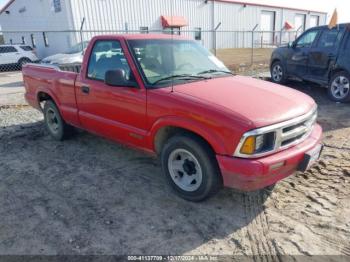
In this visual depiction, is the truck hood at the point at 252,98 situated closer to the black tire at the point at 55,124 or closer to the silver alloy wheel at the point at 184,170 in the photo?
the silver alloy wheel at the point at 184,170

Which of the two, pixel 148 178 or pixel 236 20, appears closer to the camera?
pixel 148 178

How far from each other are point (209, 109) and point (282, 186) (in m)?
1.53

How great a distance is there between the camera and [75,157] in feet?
16.1

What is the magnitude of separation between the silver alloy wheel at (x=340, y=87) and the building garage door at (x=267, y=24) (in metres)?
28.9

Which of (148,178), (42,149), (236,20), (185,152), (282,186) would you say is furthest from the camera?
(236,20)

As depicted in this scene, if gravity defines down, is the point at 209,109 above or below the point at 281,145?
above

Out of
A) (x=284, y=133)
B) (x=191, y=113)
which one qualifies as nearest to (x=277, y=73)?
(x=284, y=133)

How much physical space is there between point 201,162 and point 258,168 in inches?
23.7

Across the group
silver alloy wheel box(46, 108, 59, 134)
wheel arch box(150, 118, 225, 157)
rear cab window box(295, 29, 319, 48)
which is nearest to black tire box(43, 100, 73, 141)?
silver alloy wheel box(46, 108, 59, 134)

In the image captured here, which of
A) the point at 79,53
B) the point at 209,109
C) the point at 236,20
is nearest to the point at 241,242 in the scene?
the point at 209,109

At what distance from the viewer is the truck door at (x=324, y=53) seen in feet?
25.3

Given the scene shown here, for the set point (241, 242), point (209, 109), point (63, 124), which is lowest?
point (241, 242)

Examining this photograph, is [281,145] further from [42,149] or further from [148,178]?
[42,149]

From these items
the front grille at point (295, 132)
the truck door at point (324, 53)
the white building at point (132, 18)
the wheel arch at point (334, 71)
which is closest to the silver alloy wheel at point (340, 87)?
the wheel arch at point (334, 71)
